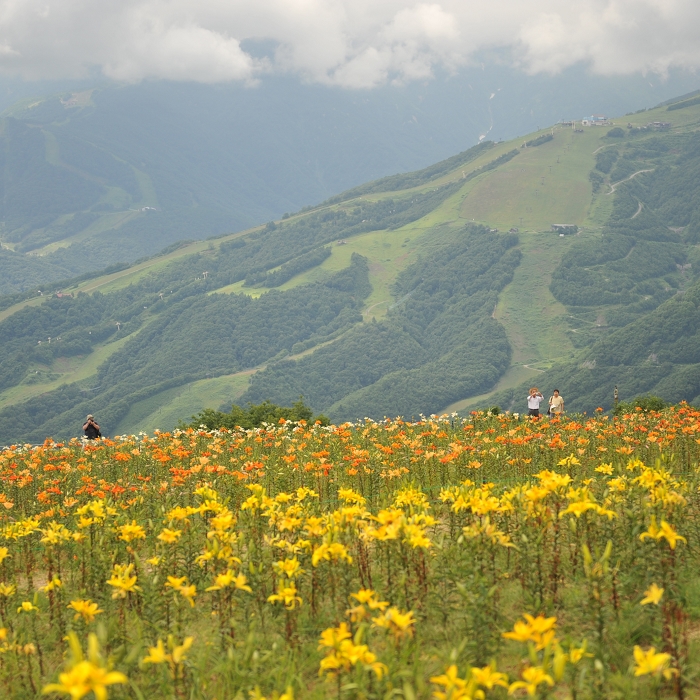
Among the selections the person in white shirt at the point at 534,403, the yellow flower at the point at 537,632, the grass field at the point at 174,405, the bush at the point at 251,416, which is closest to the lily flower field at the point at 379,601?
the yellow flower at the point at 537,632

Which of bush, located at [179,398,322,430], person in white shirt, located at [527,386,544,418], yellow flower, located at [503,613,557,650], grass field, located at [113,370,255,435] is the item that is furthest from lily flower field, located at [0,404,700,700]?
grass field, located at [113,370,255,435]

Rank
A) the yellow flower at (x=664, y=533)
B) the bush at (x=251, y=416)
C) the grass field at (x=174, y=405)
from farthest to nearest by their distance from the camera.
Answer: the grass field at (x=174, y=405), the bush at (x=251, y=416), the yellow flower at (x=664, y=533)

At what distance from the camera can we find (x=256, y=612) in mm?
8781

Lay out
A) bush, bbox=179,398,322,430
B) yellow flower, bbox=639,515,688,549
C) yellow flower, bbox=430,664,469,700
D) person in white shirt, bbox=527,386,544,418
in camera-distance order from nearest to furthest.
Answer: yellow flower, bbox=430,664,469,700 → yellow flower, bbox=639,515,688,549 → person in white shirt, bbox=527,386,544,418 → bush, bbox=179,398,322,430

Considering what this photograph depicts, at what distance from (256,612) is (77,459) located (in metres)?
10.1

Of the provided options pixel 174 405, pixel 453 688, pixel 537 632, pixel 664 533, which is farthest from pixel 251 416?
pixel 174 405

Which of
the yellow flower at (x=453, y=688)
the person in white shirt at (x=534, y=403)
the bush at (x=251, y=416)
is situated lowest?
the person in white shirt at (x=534, y=403)

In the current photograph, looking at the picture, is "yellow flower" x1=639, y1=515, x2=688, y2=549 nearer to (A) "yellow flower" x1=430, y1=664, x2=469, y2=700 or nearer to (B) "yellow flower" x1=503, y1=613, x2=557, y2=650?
(B) "yellow flower" x1=503, y1=613, x2=557, y2=650

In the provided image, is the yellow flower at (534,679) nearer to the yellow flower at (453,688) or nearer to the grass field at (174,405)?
the yellow flower at (453,688)

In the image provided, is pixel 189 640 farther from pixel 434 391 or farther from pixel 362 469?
pixel 434 391

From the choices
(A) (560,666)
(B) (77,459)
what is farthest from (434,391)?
(A) (560,666)

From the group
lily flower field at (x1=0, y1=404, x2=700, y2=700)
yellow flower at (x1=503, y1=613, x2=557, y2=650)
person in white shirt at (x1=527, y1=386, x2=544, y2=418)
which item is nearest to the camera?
yellow flower at (x1=503, y1=613, x2=557, y2=650)

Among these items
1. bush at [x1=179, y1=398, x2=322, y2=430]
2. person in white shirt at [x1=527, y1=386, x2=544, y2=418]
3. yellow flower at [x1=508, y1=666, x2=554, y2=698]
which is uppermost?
bush at [x1=179, y1=398, x2=322, y2=430]

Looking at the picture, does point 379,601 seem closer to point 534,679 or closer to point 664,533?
point 534,679
